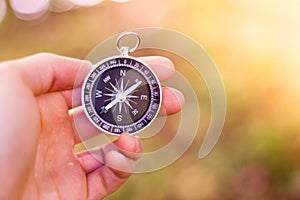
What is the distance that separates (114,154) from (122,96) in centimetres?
15

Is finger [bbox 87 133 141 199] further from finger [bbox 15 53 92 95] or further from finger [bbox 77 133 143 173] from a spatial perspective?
finger [bbox 15 53 92 95]

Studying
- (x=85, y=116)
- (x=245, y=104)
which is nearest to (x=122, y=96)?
(x=85, y=116)

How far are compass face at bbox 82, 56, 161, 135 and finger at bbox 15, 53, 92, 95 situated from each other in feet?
0.14

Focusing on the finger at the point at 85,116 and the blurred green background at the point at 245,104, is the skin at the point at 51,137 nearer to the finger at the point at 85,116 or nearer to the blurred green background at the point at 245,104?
the finger at the point at 85,116

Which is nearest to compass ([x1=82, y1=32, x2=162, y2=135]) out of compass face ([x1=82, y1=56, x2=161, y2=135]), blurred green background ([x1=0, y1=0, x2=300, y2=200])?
compass face ([x1=82, y1=56, x2=161, y2=135])

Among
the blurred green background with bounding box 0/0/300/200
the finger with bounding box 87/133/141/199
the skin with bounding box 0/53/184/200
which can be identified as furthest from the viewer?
the blurred green background with bounding box 0/0/300/200

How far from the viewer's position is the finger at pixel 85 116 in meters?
1.29

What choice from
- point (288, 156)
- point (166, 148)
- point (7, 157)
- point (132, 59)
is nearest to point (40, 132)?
point (7, 157)

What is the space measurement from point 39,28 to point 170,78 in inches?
46.5

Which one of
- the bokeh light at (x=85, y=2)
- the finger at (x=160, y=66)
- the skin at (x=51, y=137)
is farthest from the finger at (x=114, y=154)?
the bokeh light at (x=85, y=2)

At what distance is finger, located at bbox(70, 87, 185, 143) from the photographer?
1.29 meters

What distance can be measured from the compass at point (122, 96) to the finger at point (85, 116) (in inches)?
1.0

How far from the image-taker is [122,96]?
1.28 meters

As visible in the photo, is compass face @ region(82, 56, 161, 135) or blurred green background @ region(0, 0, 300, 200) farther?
blurred green background @ region(0, 0, 300, 200)
